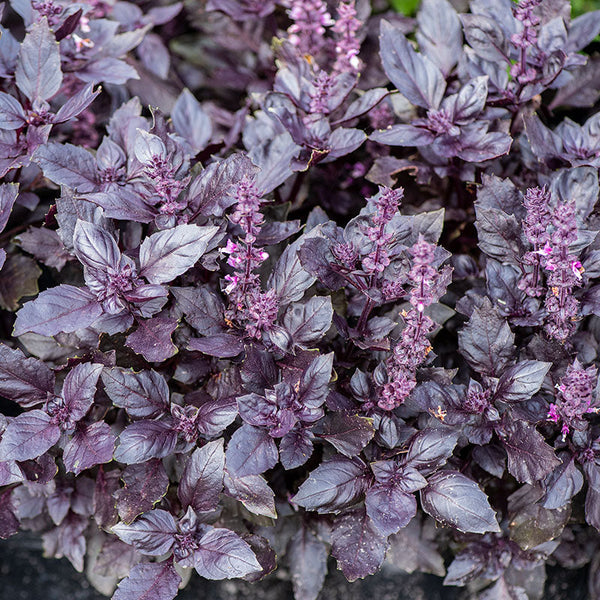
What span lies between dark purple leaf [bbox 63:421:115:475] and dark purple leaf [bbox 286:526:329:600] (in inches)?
23.5

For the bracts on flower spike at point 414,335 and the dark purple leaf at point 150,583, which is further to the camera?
the dark purple leaf at point 150,583

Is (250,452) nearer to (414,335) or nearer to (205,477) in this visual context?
(205,477)

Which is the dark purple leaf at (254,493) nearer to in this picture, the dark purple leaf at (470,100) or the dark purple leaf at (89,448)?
the dark purple leaf at (89,448)

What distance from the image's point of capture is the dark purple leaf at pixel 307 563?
5.47 feet

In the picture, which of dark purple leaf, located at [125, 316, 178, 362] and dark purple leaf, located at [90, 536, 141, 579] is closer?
dark purple leaf, located at [125, 316, 178, 362]

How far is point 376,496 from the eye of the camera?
1351 mm

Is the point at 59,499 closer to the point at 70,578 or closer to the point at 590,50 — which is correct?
the point at 70,578

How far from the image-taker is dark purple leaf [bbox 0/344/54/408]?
1.44m

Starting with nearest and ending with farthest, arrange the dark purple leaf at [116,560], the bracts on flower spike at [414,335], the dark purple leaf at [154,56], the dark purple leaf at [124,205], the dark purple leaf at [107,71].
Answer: the bracts on flower spike at [414,335] < the dark purple leaf at [124,205] < the dark purple leaf at [116,560] < the dark purple leaf at [107,71] < the dark purple leaf at [154,56]

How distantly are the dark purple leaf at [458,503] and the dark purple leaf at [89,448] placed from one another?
2.21ft

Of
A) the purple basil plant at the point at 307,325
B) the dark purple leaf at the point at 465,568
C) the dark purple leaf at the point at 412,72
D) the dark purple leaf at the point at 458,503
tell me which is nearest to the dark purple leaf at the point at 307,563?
the purple basil plant at the point at 307,325

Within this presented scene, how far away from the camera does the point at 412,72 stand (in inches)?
68.4

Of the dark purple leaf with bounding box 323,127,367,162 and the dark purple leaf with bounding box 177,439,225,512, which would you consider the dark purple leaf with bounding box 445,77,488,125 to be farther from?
the dark purple leaf with bounding box 177,439,225,512

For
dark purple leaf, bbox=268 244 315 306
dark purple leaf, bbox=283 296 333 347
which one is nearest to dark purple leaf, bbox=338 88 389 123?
dark purple leaf, bbox=268 244 315 306
